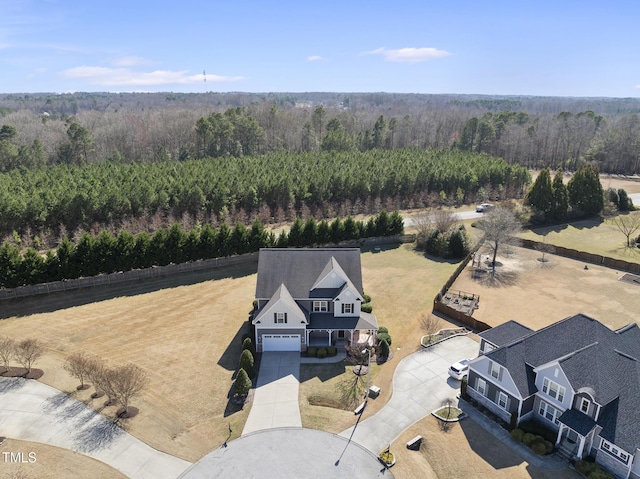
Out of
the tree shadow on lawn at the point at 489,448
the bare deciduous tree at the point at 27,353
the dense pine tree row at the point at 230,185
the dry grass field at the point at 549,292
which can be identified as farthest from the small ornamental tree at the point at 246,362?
the dense pine tree row at the point at 230,185

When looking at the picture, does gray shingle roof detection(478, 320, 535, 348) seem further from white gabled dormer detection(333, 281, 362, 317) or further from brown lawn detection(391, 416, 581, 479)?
white gabled dormer detection(333, 281, 362, 317)

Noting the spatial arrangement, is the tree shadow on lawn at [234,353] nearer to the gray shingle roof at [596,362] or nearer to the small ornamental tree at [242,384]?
the small ornamental tree at [242,384]

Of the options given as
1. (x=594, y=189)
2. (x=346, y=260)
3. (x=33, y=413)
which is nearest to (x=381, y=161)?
(x=594, y=189)

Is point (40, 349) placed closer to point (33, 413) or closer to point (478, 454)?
point (33, 413)

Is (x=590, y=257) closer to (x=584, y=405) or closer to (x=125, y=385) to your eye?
(x=584, y=405)

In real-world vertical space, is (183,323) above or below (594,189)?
below
